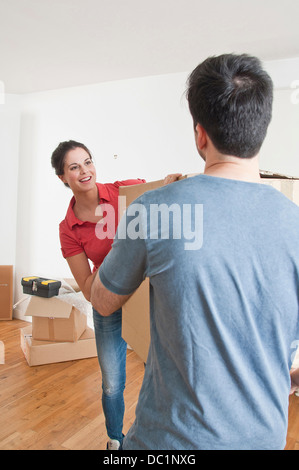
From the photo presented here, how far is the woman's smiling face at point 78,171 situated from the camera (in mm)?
1565

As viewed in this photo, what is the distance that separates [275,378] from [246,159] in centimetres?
35

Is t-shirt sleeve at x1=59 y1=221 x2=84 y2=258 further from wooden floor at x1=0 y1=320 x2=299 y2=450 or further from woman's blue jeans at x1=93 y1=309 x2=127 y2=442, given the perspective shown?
wooden floor at x1=0 y1=320 x2=299 y2=450

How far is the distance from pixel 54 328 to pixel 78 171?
1562mm

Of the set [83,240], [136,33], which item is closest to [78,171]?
[83,240]

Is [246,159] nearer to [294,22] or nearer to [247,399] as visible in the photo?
[247,399]

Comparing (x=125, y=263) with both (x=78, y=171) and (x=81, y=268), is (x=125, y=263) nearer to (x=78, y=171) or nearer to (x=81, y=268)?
(x=81, y=268)

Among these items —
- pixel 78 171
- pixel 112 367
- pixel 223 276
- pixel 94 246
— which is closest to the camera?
pixel 223 276

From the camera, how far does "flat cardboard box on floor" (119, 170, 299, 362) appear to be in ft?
2.88

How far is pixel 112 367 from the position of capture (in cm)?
133

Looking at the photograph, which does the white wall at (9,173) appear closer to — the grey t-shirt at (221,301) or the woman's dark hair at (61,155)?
the woman's dark hair at (61,155)

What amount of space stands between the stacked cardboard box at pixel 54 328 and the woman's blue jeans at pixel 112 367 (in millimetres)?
1400

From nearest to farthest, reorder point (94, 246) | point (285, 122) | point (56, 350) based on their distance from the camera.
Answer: point (94, 246) → point (285, 122) → point (56, 350)

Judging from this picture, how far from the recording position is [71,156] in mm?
1609

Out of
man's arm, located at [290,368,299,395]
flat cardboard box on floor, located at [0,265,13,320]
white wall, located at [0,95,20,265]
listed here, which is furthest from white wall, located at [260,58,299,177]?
flat cardboard box on floor, located at [0,265,13,320]
